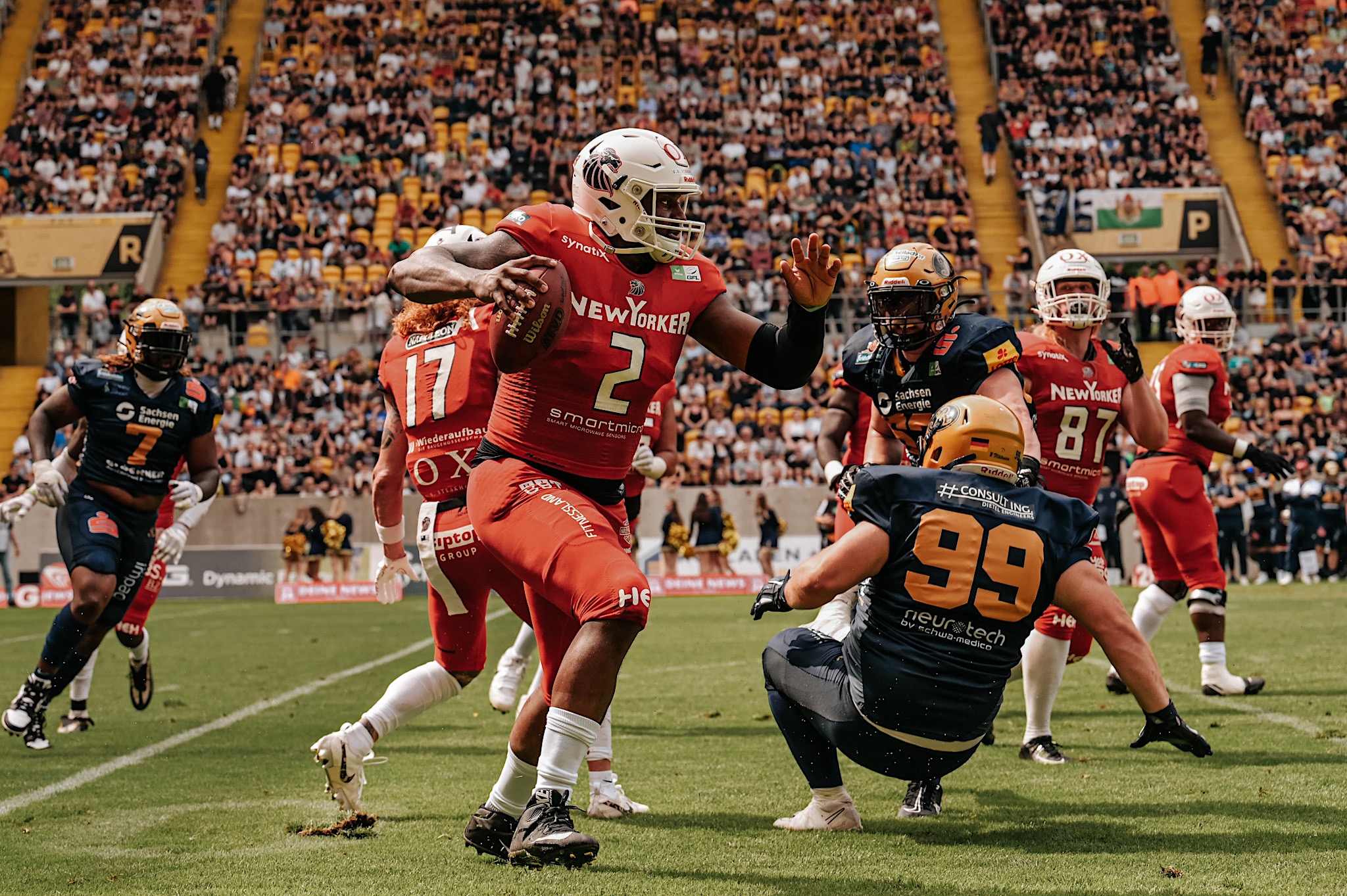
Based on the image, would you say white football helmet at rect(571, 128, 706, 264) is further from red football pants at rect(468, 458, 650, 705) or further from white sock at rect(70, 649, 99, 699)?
white sock at rect(70, 649, 99, 699)

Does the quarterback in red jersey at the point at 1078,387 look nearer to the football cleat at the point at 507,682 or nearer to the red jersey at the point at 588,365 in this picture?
the football cleat at the point at 507,682

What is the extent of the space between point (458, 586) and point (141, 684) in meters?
4.49

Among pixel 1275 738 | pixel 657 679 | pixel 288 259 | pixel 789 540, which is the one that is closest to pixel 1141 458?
pixel 1275 738

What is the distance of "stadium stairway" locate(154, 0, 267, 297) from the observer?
31.6m

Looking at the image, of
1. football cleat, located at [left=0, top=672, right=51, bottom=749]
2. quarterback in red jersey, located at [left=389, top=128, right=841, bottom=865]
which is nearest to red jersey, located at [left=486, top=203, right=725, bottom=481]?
quarterback in red jersey, located at [left=389, top=128, right=841, bottom=865]

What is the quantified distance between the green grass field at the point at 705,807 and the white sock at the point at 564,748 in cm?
34

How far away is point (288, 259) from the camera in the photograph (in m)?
30.4

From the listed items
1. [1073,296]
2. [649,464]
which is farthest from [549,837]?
[1073,296]

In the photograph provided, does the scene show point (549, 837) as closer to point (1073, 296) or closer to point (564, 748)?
point (564, 748)

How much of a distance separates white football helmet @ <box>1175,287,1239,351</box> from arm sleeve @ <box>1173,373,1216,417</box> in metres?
0.44

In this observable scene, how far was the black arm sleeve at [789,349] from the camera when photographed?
4.85m

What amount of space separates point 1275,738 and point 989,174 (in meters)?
27.0

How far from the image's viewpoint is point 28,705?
7.88 metres

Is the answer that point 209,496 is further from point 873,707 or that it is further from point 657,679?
point 873,707
